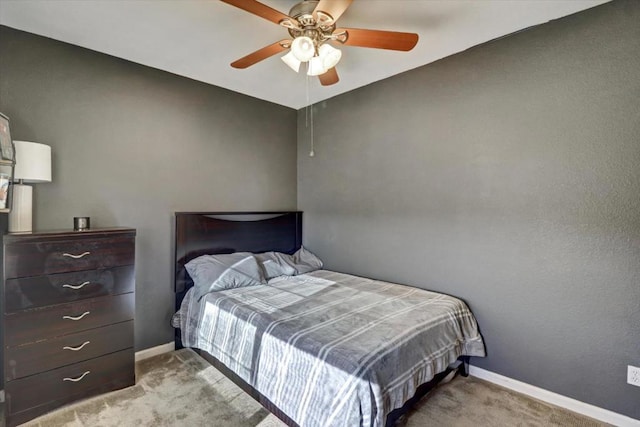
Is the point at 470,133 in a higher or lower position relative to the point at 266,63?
lower

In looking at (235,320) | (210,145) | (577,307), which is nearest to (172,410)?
(235,320)

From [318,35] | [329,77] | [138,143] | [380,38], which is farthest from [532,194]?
[138,143]

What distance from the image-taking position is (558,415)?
2010 millimetres

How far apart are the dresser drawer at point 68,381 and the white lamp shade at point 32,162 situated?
Result: 1273mm

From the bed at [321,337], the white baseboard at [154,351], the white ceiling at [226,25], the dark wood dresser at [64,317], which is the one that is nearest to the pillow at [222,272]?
the bed at [321,337]

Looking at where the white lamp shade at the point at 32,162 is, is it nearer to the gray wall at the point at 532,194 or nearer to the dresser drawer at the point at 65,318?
the dresser drawer at the point at 65,318

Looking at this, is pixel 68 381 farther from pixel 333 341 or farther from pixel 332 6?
pixel 332 6

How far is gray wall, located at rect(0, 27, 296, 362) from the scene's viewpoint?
2.29 metres

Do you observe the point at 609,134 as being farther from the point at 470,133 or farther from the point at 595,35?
the point at 470,133

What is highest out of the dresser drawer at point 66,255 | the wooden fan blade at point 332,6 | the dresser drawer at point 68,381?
the wooden fan blade at point 332,6

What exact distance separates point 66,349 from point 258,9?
2.42m

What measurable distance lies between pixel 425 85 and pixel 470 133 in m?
0.64

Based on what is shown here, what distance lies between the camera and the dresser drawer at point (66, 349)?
6.13 feet

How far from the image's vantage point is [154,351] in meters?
2.81
